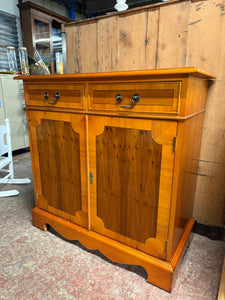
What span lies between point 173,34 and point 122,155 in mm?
792

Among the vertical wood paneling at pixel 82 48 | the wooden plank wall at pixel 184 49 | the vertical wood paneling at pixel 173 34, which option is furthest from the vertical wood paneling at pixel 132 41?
the vertical wood paneling at pixel 82 48

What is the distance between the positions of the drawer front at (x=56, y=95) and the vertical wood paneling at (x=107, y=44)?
48cm

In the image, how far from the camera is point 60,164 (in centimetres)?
127

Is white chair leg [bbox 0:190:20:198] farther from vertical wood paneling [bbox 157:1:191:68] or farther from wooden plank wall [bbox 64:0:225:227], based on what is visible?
vertical wood paneling [bbox 157:1:191:68]

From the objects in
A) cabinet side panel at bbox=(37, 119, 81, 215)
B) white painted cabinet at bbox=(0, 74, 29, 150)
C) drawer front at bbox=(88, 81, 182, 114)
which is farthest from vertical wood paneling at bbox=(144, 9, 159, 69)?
white painted cabinet at bbox=(0, 74, 29, 150)

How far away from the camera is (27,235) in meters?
1.41

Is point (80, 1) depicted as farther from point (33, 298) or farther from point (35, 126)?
point (33, 298)

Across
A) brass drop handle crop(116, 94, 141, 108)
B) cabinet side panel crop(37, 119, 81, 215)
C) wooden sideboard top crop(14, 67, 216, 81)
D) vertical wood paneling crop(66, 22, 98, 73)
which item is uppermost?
vertical wood paneling crop(66, 22, 98, 73)

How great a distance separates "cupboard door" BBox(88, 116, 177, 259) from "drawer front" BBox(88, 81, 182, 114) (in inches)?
2.2

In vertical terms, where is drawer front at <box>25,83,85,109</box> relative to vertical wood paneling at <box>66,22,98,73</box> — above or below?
below

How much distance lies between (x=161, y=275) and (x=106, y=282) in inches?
11.0

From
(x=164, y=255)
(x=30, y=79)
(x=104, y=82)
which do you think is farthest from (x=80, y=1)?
(x=164, y=255)

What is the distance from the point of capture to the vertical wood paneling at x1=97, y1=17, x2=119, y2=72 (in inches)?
55.3

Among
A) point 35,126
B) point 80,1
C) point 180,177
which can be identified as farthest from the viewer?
point 80,1
